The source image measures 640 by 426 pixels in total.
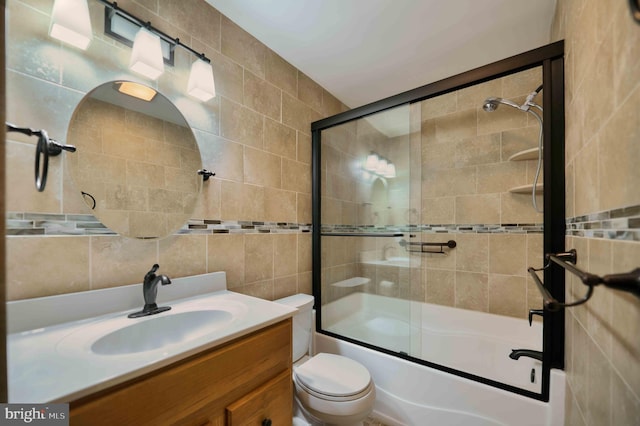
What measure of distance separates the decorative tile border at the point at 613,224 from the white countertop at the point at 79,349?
3.20ft

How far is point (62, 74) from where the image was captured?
0.91 m

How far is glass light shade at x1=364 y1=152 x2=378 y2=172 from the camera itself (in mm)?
2021

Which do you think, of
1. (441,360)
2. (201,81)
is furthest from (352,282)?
(201,81)

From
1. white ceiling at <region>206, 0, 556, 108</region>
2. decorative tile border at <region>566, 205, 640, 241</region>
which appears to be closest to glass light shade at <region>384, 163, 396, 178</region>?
white ceiling at <region>206, 0, 556, 108</region>

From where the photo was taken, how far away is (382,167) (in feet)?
6.55

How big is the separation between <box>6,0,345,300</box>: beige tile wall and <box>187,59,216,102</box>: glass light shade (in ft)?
0.14

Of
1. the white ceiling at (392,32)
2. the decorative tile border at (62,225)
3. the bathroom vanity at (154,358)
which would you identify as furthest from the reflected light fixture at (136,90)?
the bathroom vanity at (154,358)

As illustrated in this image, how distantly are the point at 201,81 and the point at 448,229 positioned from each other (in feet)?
6.89

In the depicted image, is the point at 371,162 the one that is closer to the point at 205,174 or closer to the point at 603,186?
the point at 205,174

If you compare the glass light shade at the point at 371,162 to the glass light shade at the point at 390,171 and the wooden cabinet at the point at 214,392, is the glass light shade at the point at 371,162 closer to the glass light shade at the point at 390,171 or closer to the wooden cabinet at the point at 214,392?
the glass light shade at the point at 390,171

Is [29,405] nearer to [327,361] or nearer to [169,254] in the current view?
[169,254]

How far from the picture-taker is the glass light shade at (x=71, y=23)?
2.87 feet

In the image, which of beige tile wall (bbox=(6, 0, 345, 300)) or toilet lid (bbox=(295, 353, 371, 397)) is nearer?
beige tile wall (bbox=(6, 0, 345, 300))

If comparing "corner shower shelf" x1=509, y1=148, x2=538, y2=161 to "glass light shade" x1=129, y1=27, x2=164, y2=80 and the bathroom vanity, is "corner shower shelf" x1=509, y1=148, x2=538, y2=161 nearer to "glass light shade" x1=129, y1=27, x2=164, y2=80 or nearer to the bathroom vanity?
the bathroom vanity
